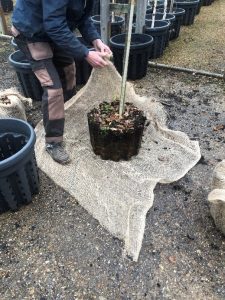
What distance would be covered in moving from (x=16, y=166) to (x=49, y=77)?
76cm

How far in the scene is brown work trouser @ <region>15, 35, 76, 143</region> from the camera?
2.16 metres

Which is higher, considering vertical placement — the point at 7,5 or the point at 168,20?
the point at 168,20

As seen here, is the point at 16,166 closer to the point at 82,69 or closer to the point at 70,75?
the point at 70,75

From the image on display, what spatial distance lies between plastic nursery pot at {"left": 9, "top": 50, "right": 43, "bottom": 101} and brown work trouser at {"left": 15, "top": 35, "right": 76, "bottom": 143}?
0.85 metres

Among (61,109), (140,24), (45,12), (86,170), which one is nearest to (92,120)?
(61,109)

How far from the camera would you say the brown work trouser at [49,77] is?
216 centimetres

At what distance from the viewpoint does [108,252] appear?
1.88 meters

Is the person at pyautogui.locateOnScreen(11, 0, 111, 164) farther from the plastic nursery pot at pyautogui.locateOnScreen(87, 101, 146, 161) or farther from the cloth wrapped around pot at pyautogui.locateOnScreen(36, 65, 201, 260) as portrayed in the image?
the plastic nursery pot at pyautogui.locateOnScreen(87, 101, 146, 161)

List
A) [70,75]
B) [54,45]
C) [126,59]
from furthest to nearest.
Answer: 1. [70,75]
2. [54,45]
3. [126,59]

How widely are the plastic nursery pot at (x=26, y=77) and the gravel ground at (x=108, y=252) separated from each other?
54.9 inches

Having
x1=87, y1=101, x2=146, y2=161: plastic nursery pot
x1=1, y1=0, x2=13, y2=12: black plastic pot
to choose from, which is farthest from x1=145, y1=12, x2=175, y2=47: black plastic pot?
x1=1, y1=0, x2=13, y2=12: black plastic pot

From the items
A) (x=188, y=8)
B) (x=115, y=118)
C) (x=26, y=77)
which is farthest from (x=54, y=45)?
(x=188, y=8)

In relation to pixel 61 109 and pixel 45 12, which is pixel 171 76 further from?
pixel 45 12

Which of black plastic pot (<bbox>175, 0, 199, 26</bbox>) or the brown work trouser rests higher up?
the brown work trouser
